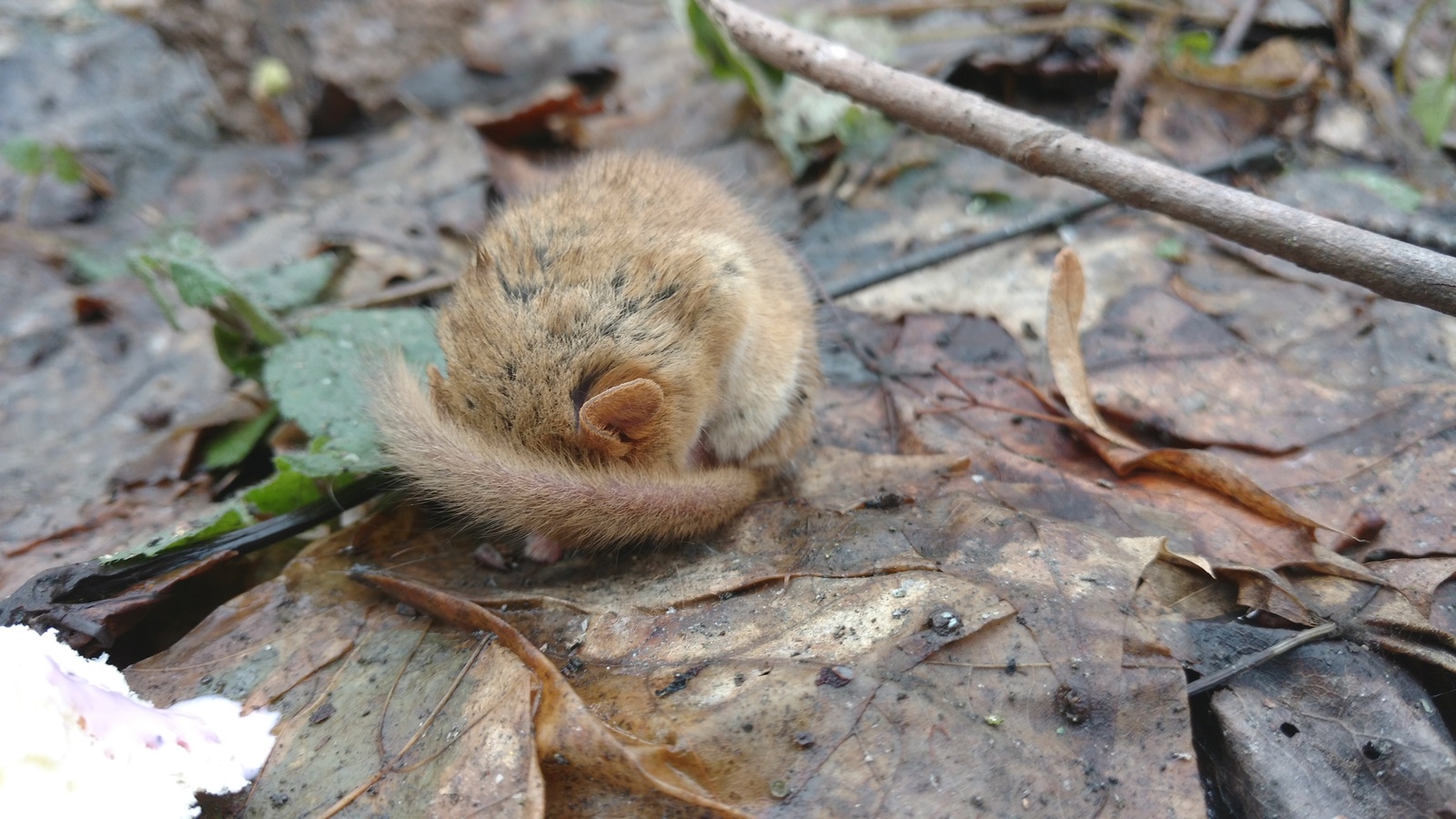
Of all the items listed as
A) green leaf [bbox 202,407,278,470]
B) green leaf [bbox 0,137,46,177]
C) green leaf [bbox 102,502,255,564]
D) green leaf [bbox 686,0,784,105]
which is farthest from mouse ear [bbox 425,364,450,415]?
green leaf [bbox 0,137,46,177]

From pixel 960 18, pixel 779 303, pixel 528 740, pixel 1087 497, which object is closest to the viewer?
pixel 528 740

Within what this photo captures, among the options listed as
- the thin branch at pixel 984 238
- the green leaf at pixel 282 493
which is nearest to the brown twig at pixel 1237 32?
the thin branch at pixel 984 238

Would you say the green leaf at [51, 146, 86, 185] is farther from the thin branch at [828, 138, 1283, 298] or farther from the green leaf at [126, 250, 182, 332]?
the thin branch at [828, 138, 1283, 298]

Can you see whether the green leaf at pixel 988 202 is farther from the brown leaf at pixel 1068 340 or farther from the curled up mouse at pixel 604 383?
the curled up mouse at pixel 604 383

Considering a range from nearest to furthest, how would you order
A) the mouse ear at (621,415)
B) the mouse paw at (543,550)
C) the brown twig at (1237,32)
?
the mouse ear at (621,415) < the mouse paw at (543,550) < the brown twig at (1237,32)

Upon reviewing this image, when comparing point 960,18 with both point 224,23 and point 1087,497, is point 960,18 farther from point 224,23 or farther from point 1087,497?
point 224,23

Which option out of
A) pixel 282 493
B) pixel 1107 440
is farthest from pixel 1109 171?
pixel 282 493

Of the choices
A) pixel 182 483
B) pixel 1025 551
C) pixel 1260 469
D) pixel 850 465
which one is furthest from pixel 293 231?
pixel 1260 469
